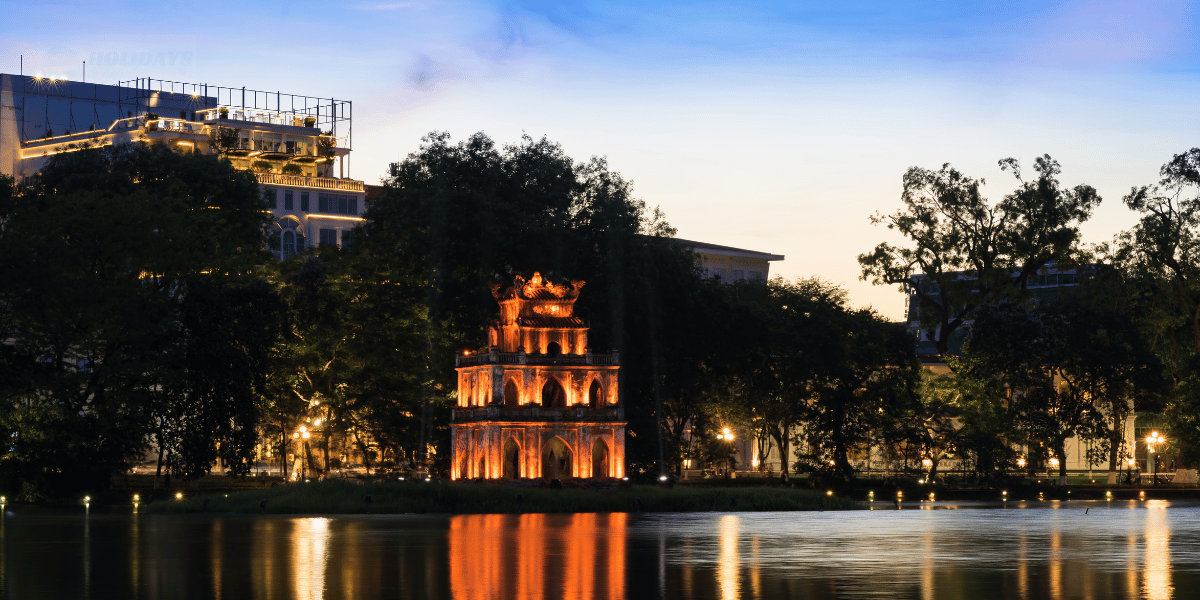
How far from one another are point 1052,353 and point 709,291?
21068 millimetres

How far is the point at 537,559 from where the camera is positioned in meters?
33.8

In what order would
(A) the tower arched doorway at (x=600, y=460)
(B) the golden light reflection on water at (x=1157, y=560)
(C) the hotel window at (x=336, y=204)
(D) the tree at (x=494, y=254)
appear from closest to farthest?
(B) the golden light reflection on water at (x=1157, y=560)
(A) the tower arched doorway at (x=600, y=460)
(D) the tree at (x=494, y=254)
(C) the hotel window at (x=336, y=204)

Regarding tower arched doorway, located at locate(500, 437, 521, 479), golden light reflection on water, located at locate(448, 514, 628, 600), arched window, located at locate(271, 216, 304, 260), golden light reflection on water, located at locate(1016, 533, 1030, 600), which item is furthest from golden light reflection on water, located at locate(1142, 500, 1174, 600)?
arched window, located at locate(271, 216, 304, 260)

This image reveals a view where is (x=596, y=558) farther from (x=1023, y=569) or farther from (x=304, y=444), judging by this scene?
(x=304, y=444)

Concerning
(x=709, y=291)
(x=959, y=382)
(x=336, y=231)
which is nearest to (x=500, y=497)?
(x=709, y=291)

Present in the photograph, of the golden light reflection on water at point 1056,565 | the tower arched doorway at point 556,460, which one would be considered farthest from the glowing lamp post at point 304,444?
the golden light reflection on water at point 1056,565

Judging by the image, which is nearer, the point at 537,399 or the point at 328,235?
the point at 537,399

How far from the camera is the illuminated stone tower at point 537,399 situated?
75875 mm

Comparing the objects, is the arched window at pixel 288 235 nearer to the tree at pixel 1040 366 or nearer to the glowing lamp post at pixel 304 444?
the glowing lamp post at pixel 304 444

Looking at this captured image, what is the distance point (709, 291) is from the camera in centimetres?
9469

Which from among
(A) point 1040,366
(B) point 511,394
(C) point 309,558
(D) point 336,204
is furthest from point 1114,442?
(D) point 336,204

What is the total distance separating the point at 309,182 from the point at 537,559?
5010 inches

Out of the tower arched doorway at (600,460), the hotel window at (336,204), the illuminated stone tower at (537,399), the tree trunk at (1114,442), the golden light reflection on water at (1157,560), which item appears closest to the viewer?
the golden light reflection on water at (1157,560)

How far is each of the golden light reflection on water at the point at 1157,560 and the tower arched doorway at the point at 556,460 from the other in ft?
96.5
